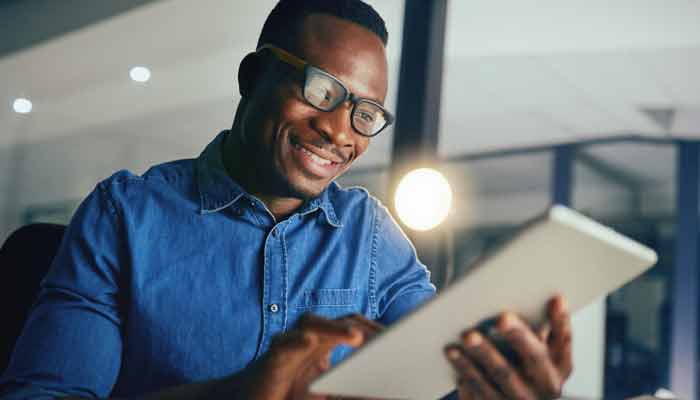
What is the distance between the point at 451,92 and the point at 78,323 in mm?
4914

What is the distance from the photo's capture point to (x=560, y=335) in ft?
2.97

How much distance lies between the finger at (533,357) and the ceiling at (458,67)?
179 centimetres

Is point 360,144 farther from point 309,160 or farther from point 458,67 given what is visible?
point 458,67

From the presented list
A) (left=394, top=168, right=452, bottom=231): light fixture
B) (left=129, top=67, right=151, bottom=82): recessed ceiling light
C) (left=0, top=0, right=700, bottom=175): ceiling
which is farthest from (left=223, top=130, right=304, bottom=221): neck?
(left=129, top=67, right=151, bottom=82): recessed ceiling light

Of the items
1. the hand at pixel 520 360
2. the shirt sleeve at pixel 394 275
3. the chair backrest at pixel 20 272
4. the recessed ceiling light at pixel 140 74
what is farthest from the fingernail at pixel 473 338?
the recessed ceiling light at pixel 140 74

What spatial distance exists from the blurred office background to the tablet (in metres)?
0.15

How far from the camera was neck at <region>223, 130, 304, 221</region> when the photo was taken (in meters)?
1.37

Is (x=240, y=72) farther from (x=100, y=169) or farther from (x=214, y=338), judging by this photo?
(x=100, y=169)

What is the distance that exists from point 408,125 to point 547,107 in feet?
11.7

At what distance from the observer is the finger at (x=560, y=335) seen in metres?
0.87

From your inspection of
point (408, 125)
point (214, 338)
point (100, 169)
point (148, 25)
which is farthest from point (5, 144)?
point (214, 338)

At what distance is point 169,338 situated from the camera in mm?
1230

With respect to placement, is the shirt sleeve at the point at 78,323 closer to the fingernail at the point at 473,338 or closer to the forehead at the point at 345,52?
the forehead at the point at 345,52

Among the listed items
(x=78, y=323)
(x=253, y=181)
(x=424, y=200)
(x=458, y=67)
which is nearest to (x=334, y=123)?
(x=253, y=181)
